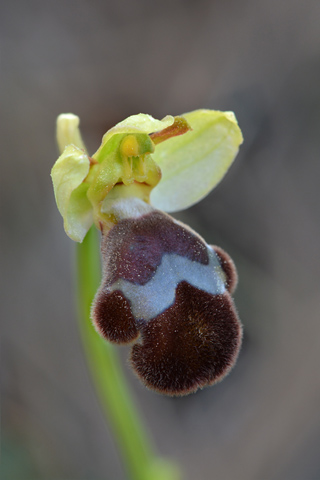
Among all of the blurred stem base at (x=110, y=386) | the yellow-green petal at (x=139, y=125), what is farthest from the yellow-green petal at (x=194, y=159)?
the yellow-green petal at (x=139, y=125)

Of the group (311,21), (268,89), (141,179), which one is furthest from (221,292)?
(311,21)

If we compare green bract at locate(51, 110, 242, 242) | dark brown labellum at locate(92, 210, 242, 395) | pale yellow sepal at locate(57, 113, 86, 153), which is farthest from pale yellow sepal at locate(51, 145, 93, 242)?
pale yellow sepal at locate(57, 113, 86, 153)

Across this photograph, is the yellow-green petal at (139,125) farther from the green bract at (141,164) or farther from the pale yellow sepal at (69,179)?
the pale yellow sepal at (69,179)

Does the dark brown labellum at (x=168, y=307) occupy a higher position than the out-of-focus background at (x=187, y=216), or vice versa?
the out-of-focus background at (x=187, y=216)

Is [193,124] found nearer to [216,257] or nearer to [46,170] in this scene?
[216,257]

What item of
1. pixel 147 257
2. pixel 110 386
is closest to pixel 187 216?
pixel 110 386

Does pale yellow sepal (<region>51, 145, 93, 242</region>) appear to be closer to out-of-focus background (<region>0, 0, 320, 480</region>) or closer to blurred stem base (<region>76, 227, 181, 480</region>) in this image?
blurred stem base (<region>76, 227, 181, 480</region>)

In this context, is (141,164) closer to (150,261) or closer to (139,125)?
(139,125)
